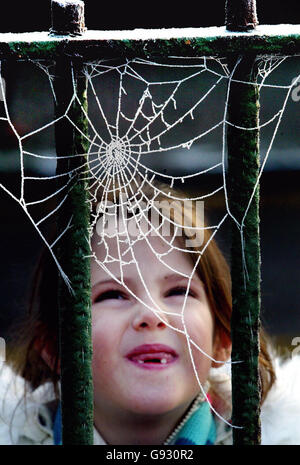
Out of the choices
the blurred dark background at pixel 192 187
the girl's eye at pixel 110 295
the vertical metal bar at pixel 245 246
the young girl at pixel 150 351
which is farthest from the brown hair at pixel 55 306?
the vertical metal bar at pixel 245 246

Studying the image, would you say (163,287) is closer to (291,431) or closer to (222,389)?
(222,389)

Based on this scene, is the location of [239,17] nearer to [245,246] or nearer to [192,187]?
[245,246]

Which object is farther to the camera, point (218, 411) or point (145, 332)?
point (218, 411)

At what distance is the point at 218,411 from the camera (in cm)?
153

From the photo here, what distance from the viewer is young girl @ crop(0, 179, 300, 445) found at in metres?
1.30

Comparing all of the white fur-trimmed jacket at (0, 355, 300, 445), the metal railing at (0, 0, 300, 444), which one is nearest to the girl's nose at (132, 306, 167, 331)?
the white fur-trimmed jacket at (0, 355, 300, 445)

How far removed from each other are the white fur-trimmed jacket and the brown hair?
0.03m

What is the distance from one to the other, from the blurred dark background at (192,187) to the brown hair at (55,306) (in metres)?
0.30

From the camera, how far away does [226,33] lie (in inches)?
30.6

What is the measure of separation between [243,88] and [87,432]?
0.40m

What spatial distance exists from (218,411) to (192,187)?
4.79 ft

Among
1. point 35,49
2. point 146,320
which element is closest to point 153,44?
point 35,49

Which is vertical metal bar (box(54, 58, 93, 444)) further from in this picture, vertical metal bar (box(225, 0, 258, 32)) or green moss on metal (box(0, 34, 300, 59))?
vertical metal bar (box(225, 0, 258, 32))
